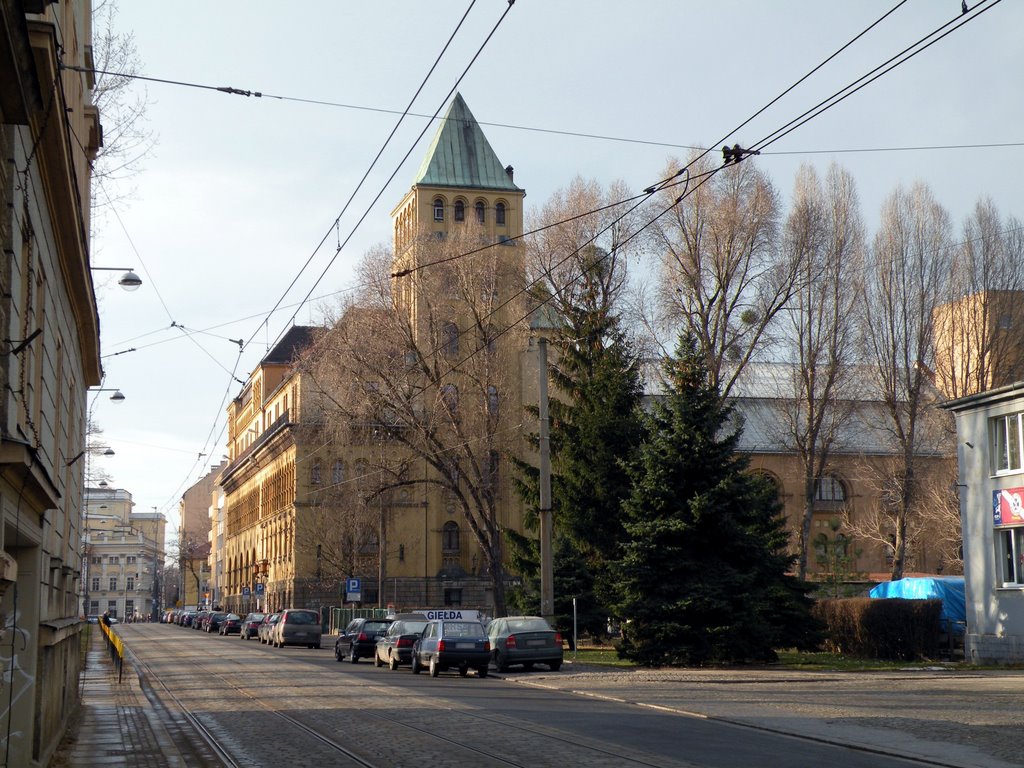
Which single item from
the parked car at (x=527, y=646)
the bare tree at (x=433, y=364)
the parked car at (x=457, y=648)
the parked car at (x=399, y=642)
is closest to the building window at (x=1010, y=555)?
the parked car at (x=527, y=646)

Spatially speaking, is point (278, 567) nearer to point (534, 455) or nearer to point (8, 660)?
point (534, 455)

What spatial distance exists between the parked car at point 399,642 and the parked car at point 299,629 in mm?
15551

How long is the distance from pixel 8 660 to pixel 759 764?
7.51 m

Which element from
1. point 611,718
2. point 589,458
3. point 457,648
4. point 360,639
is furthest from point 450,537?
point 611,718

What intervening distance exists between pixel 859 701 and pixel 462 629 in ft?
40.8

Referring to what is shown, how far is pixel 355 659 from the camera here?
3869cm

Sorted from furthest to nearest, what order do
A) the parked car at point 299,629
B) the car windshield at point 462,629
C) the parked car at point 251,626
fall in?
the parked car at point 251,626
the parked car at point 299,629
the car windshield at point 462,629

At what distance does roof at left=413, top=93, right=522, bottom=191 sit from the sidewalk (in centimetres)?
4930

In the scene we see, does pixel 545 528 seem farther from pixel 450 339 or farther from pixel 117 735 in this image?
pixel 117 735

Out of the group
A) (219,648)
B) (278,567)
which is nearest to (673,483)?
(219,648)

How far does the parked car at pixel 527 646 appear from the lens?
31.5 metres

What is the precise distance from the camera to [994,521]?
3178 centimetres

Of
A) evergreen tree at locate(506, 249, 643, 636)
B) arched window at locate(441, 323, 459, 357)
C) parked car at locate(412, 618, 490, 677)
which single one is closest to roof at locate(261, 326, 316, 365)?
arched window at locate(441, 323, 459, 357)

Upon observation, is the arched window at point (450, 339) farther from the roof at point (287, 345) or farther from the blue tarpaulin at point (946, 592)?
the roof at point (287, 345)
